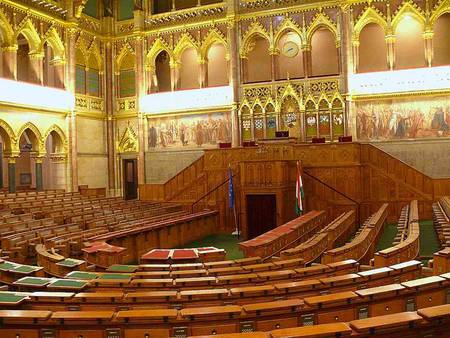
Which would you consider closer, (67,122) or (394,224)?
(394,224)

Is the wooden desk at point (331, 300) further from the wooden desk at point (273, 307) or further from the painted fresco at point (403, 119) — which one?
the painted fresco at point (403, 119)

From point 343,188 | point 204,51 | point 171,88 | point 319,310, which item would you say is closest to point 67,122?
point 171,88

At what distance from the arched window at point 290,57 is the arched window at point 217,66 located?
3.04 metres

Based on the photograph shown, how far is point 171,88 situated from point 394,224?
1283 centimetres

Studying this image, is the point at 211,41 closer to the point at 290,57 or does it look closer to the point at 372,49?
the point at 290,57

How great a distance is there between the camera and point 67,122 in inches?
850

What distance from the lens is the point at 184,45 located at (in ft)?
76.5

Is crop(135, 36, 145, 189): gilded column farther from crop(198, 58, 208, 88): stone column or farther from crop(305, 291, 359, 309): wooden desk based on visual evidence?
crop(305, 291, 359, 309): wooden desk

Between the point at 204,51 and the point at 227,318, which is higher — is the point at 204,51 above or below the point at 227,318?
above

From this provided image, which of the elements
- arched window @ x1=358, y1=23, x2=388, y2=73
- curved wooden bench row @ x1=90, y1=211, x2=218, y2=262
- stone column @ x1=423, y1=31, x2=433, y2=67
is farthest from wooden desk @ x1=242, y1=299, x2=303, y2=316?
arched window @ x1=358, y1=23, x2=388, y2=73

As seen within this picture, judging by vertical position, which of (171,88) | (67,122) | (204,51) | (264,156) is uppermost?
(204,51)

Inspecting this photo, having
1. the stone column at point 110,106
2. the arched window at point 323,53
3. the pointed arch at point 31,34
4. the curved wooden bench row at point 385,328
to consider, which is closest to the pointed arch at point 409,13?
the arched window at point 323,53

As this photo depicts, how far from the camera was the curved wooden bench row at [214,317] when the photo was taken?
13.6 ft

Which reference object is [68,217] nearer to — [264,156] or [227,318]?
[264,156]
